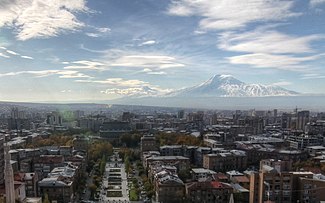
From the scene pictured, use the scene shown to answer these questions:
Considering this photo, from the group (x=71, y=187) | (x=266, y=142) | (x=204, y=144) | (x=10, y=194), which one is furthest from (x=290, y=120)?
(x=10, y=194)

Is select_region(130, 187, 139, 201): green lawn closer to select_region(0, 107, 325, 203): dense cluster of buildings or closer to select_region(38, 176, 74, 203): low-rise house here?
select_region(0, 107, 325, 203): dense cluster of buildings

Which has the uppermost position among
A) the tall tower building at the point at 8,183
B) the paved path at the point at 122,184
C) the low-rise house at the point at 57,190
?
the tall tower building at the point at 8,183

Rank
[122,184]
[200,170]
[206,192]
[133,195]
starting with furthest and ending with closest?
[200,170]
[122,184]
[133,195]
[206,192]

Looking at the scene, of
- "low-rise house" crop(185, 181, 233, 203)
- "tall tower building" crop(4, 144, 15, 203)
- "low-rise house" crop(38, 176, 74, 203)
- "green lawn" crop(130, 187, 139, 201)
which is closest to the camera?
"tall tower building" crop(4, 144, 15, 203)

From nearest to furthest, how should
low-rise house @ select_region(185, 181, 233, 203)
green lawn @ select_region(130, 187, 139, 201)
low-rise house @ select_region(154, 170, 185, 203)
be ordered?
1. low-rise house @ select_region(185, 181, 233, 203)
2. low-rise house @ select_region(154, 170, 185, 203)
3. green lawn @ select_region(130, 187, 139, 201)

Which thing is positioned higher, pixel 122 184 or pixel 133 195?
pixel 133 195

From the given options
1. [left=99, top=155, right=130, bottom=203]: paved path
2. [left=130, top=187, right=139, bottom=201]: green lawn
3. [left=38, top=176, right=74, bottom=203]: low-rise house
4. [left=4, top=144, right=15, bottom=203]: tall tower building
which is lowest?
[left=99, top=155, right=130, bottom=203]: paved path

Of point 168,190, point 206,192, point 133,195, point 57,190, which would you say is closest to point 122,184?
point 133,195

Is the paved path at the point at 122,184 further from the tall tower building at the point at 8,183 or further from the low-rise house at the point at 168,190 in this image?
the tall tower building at the point at 8,183

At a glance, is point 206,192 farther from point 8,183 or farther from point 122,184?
point 8,183

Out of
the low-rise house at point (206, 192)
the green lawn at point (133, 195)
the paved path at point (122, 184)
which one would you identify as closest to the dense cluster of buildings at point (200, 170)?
the low-rise house at point (206, 192)

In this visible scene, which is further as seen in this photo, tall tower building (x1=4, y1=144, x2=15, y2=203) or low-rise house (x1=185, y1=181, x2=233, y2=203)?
low-rise house (x1=185, y1=181, x2=233, y2=203)

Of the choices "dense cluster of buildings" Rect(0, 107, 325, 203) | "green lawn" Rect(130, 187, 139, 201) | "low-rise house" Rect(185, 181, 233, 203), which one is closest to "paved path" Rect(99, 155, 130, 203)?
"green lawn" Rect(130, 187, 139, 201)

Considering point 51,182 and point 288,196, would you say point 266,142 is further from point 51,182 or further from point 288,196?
point 51,182
